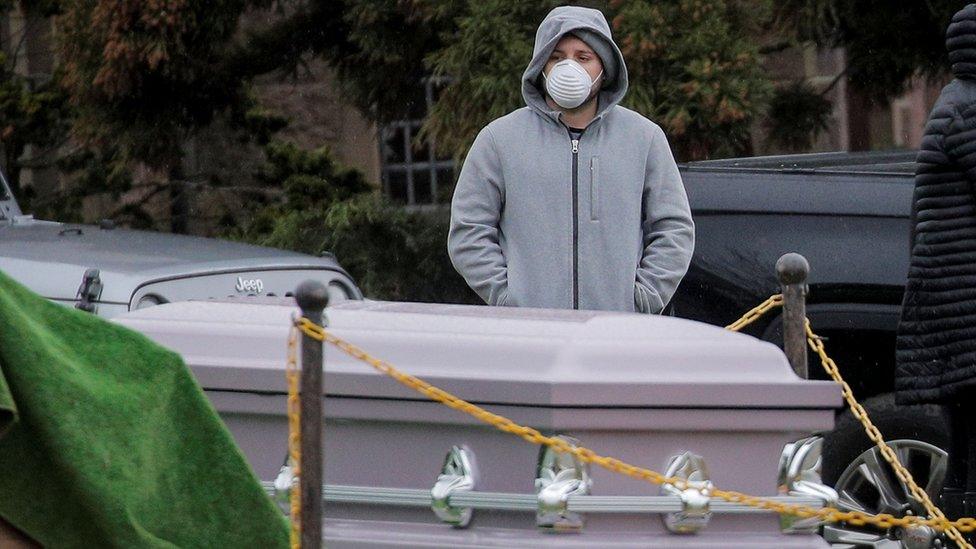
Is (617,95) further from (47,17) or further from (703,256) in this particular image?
(47,17)

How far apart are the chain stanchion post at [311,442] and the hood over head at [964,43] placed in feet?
9.26

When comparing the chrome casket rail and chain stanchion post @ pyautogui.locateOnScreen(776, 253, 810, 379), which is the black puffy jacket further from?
the chrome casket rail

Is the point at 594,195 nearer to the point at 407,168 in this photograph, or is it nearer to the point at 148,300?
the point at 148,300

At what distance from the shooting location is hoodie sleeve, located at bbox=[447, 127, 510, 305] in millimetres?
4848

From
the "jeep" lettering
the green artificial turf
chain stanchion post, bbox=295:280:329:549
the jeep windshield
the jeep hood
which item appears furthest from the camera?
the jeep windshield

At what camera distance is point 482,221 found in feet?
16.0

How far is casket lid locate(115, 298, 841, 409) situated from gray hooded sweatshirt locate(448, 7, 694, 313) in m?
0.76

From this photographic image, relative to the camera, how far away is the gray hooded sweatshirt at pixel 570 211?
4.78 m

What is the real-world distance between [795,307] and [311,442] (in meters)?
1.59

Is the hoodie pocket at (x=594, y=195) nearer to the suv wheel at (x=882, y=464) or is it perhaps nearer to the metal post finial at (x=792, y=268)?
the metal post finial at (x=792, y=268)

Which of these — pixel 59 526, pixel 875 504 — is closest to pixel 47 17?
pixel 875 504

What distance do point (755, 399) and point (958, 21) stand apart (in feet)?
7.42

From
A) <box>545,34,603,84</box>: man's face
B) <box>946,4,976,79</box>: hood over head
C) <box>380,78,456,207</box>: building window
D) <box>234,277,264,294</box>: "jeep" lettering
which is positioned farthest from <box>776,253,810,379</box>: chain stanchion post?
<box>380,78,456,207</box>: building window

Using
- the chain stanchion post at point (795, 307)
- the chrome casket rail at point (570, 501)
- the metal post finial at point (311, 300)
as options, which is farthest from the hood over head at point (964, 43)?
the metal post finial at point (311, 300)
